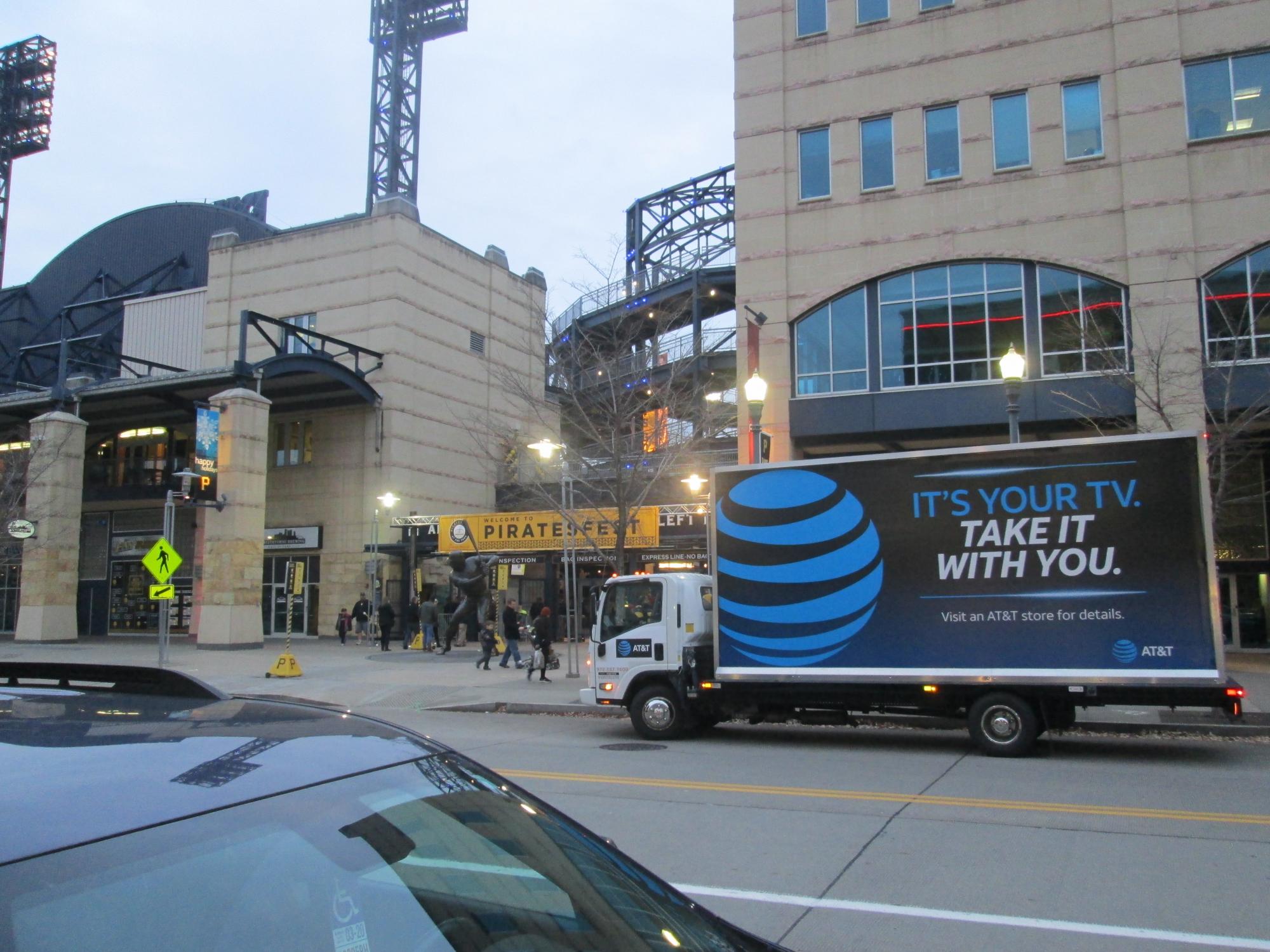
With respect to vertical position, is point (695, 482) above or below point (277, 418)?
below

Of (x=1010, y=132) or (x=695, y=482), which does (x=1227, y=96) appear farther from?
(x=695, y=482)

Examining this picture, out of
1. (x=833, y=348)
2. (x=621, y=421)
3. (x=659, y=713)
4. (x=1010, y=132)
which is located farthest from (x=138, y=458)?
(x=659, y=713)

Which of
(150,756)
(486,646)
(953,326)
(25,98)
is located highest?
(25,98)

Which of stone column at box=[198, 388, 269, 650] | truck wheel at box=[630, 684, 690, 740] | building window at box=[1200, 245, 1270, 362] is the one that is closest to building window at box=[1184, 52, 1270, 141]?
building window at box=[1200, 245, 1270, 362]

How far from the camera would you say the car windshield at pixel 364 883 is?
175cm

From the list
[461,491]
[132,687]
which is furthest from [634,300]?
[132,687]

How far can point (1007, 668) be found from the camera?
11.6 metres

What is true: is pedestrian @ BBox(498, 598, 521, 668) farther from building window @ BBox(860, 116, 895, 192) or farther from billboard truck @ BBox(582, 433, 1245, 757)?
building window @ BBox(860, 116, 895, 192)

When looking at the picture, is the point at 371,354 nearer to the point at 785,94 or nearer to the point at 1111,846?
the point at 785,94

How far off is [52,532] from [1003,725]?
36218 millimetres

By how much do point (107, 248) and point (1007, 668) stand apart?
173 ft

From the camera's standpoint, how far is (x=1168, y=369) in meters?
22.3

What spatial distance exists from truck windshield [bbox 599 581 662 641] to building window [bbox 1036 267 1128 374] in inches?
574

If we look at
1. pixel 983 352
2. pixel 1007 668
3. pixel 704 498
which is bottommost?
pixel 1007 668
